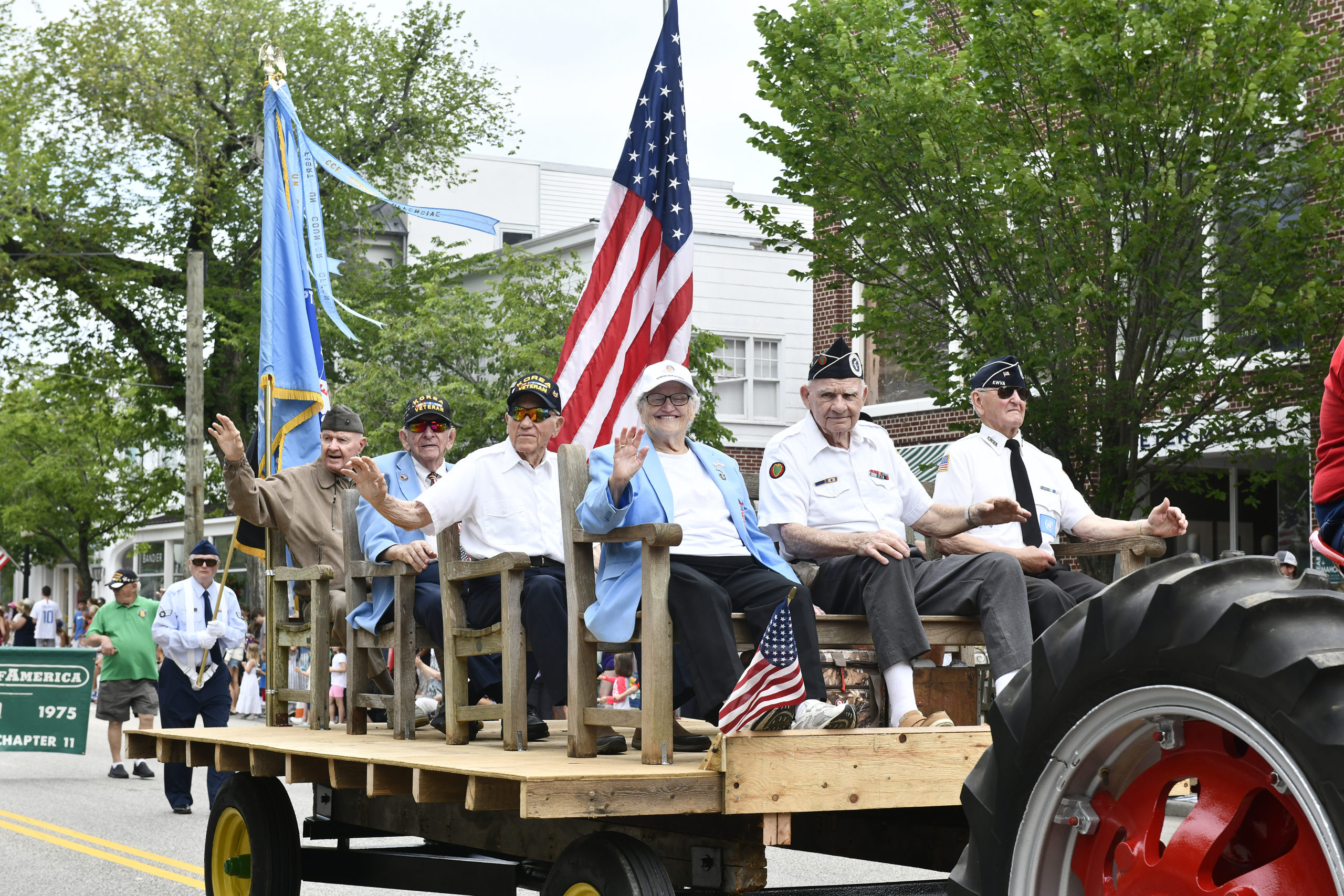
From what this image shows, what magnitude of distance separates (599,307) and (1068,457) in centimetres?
875

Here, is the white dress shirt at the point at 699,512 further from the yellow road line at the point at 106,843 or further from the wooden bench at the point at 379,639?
the yellow road line at the point at 106,843

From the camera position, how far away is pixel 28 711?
1634 centimetres

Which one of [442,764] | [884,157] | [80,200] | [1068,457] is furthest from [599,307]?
[80,200]

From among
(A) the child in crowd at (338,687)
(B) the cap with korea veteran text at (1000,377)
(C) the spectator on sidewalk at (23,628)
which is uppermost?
(B) the cap with korea veteran text at (1000,377)

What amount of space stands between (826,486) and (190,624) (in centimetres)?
819

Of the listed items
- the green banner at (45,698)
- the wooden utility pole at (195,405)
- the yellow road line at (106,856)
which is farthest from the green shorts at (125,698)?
the wooden utility pole at (195,405)

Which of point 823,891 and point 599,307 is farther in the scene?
point 599,307

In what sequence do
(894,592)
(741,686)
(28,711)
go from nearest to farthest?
(741,686), (894,592), (28,711)

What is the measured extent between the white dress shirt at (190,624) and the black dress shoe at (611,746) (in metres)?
7.56

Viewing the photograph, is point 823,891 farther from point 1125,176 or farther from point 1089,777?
point 1125,176

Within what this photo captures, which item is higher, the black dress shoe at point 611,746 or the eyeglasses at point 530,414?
the eyeglasses at point 530,414

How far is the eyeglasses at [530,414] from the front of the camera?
22.6ft

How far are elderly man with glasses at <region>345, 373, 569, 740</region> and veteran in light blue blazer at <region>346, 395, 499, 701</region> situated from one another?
8 centimetres

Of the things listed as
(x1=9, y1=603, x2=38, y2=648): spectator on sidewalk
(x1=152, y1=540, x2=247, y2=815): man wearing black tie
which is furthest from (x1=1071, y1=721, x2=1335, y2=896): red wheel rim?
(x1=9, y1=603, x2=38, y2=648): spectator on sidewalk
